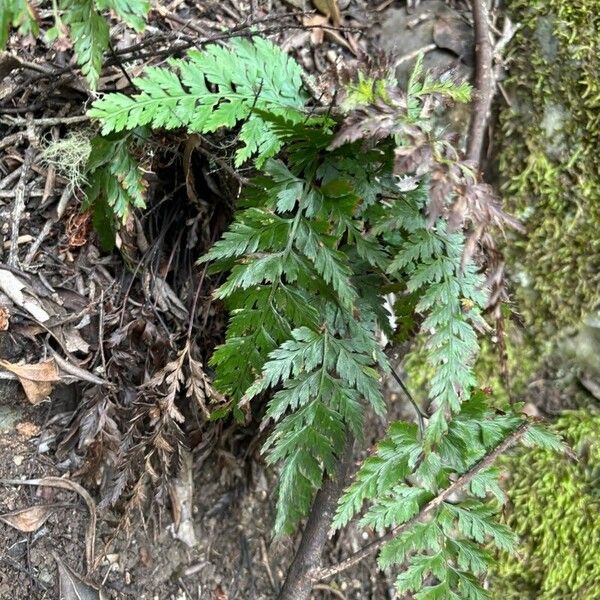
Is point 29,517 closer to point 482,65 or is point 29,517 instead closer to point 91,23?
point 91,23

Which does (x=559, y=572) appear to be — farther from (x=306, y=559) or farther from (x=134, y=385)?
(x=134, y=385)

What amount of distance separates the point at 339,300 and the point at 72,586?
1359mm

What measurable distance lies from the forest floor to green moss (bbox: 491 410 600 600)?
102 centimetres

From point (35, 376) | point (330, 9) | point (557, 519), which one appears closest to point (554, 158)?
point (330, 9)

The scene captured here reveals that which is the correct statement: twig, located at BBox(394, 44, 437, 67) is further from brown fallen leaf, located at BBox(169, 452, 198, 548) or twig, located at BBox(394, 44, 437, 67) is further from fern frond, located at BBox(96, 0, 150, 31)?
brown fallen leaf, located at BBox(169, 452, 198, 548)

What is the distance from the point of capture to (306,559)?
2.19 metres

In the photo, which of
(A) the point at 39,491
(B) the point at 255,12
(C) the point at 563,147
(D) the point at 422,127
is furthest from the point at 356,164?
(A) the point at 39,491

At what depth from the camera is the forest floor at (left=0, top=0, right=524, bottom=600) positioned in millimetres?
2135

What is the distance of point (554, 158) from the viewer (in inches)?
107

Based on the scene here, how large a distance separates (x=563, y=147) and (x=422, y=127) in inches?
51.8

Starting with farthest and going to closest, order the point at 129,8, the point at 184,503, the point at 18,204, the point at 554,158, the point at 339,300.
→ the point at 554,158, the point at 184,503, the point at 18,204, the point at 339,300, the point at 129,8

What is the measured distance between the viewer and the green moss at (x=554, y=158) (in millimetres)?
2664

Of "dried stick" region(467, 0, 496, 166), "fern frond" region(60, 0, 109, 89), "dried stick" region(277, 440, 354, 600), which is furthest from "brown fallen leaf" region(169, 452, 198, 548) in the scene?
"dried stick" region(467, 0, 496, 166)

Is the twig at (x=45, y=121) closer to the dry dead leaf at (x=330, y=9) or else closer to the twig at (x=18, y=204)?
the twig at (x=18, y=204)
